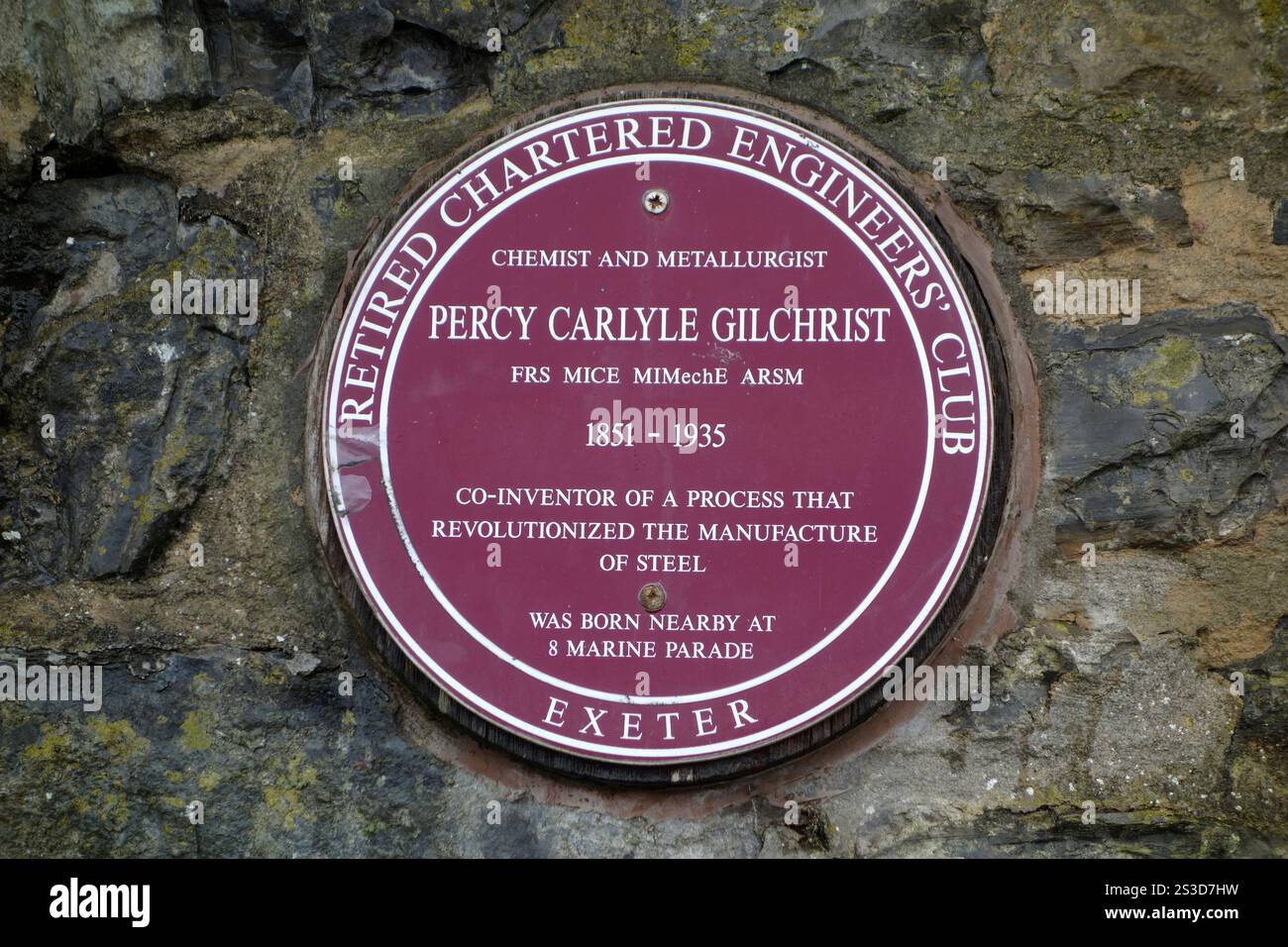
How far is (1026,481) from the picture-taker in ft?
6.63

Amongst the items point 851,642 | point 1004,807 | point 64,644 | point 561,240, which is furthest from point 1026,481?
point 64,644

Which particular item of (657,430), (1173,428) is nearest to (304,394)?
(657,430)

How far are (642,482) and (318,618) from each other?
0.59m

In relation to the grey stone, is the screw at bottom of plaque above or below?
below

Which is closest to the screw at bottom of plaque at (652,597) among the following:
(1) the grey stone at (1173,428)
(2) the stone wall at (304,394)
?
(2) the stone wall at (304,394)

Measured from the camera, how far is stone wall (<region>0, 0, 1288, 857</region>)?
197cm

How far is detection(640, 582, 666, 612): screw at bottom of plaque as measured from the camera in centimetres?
201

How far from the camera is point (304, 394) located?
2105mm

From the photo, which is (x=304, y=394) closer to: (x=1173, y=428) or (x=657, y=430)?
(x=657, y=430)

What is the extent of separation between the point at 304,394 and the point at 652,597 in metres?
0.69

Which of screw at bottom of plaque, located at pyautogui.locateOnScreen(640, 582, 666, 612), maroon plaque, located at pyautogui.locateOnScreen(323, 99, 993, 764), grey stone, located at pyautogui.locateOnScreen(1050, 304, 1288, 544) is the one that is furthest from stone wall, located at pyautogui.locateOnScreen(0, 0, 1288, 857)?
screw at bottom of plaque, located at pyautogui.locateOnScreen(640, 582, 666, 612)

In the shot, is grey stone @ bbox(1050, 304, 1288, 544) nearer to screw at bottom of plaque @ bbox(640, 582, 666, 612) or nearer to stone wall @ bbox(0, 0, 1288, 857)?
stone wall @ bbox(0, 0, 1288, 857)

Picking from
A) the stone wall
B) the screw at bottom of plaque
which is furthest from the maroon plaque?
the stone wall

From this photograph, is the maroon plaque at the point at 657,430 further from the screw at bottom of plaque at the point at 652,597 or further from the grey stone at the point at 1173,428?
the grey stone at the point at 1173,428
